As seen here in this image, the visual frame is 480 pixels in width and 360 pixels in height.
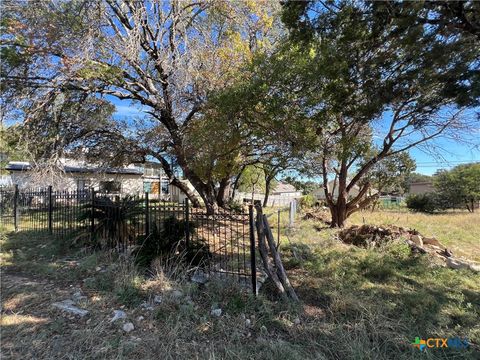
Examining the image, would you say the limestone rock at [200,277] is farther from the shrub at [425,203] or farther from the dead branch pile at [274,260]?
the shrub at [425,203]

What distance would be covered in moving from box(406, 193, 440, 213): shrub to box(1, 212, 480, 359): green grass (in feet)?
91.1

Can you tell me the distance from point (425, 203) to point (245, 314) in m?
32.5

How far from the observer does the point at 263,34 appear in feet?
35.0

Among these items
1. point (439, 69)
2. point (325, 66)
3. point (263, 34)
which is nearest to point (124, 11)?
point (263, 34)

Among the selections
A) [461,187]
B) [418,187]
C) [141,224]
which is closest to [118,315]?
[141,224]

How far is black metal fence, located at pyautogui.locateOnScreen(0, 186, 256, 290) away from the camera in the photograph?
16.6ft

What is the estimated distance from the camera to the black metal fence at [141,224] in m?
5.06

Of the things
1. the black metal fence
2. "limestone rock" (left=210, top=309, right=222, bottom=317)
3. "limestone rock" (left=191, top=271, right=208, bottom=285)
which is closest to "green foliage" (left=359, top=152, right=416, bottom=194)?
the black metal fence

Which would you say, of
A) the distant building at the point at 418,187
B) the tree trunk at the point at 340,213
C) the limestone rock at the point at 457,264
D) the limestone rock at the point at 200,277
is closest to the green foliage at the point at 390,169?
the tree trunk at the point at 340,213

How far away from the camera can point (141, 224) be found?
6.40m

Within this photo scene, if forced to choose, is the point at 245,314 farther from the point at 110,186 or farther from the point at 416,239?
the point at 110,186

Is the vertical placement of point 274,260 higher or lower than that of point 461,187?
lower

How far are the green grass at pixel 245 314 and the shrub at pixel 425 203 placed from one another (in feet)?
91.1

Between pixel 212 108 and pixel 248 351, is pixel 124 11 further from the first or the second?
pixel 248 351
